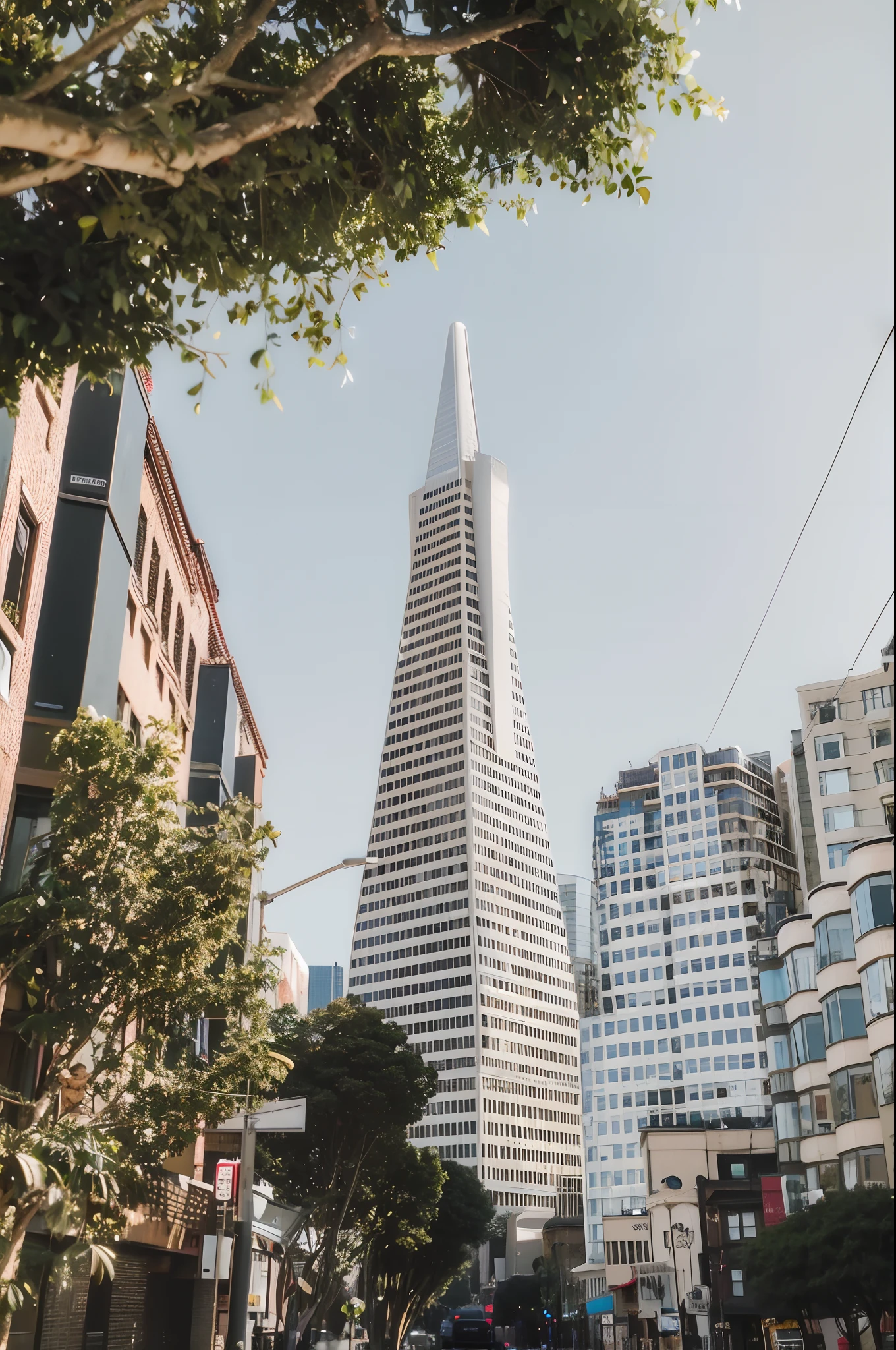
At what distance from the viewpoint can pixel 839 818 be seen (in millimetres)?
72375

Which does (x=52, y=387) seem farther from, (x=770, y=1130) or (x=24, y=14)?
(x=770, y=1130)

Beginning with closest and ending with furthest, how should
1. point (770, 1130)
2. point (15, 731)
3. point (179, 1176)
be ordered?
point (15, 731)
point (179, 1176)
point (770, 1130)

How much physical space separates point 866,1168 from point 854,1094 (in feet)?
7.45

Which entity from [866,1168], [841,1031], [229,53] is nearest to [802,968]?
[841,1031]

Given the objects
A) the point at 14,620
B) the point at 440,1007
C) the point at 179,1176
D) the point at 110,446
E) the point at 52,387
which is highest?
the point at 440,1007

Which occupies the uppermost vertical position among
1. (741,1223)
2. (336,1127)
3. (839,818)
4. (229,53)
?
(839,818)

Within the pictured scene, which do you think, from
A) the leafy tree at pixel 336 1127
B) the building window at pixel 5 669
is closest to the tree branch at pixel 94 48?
the building window at pixel 5 669

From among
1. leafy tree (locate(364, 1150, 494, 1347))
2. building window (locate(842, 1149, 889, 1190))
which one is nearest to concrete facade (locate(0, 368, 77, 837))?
building window (locate(842, 1149, 889, 1190))

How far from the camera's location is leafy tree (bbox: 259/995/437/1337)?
124 feet

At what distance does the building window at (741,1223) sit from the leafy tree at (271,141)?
2762 inches

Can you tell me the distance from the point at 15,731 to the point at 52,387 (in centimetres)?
929

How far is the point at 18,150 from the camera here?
8.40m

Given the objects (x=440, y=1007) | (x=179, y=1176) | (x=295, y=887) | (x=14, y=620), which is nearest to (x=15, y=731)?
(x=14, y=620)

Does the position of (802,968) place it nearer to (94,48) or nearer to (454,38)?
(454,38)
